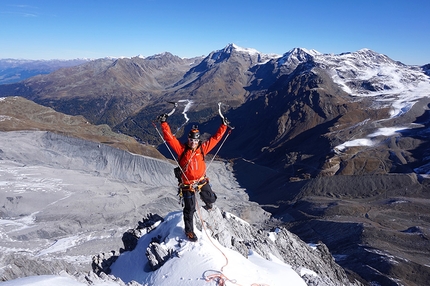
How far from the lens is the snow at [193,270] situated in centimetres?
1062

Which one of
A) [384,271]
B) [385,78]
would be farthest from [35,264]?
[385,78]

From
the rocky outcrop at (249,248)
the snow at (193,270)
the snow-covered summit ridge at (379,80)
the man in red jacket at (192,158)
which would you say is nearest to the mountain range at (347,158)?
the snow-covered summit ridge at (379,80)

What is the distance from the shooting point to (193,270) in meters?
11.3

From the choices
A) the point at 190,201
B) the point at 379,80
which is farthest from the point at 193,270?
the point at 379,80

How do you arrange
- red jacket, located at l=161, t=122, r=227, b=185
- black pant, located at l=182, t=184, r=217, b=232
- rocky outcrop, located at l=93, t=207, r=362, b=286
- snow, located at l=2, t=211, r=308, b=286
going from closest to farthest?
snow, located at l=2, t=211, r=308, b=286 → red jacket, located at l=161, t=122, r=227, b=185 → black pant, located at l=182, t=184, r=217, b=232 → rocky outcrop, located at l=93, t=207, r=362, b=286

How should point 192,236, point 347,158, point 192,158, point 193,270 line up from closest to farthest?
point 192,158
point 193,270
point 192,236
point 347,158

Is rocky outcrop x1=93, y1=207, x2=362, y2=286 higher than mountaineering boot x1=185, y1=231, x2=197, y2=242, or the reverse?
mountaineering boot x1=185, y1=231, x2=197, y2=242

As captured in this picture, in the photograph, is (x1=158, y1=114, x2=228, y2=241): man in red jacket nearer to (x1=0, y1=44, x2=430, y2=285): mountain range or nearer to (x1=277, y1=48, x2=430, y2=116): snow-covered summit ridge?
(x1=0, y1=44, x2=430, y2=285): mountain range

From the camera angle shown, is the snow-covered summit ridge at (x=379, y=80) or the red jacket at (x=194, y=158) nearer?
the red jacket at (x=194, y=158)

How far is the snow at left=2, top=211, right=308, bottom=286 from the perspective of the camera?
34.8ft

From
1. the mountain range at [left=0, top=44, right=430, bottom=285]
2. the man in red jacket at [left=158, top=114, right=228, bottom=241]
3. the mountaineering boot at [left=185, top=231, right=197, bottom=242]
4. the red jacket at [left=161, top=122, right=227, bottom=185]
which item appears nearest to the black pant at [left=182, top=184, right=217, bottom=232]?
the man in red jacket at [left=158, top=114, right=228, bottom=241]

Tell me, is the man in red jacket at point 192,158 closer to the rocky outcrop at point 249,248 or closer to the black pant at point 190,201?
the black pant at point 190,201

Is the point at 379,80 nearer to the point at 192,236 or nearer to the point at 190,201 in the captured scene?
the point at 192,236

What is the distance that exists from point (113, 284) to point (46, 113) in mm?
104970
